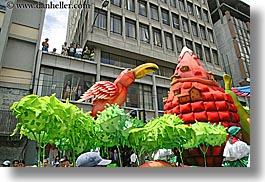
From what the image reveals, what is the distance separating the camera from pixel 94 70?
757 centimetres

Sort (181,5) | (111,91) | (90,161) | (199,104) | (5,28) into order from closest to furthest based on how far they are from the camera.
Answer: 1. (90,161)
2. (199,104)
3. (111,91)
4. (5,28)
5. (181,5)

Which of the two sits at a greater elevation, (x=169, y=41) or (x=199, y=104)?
(x=169, y=41)

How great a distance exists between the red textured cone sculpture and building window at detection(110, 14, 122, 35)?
549cm

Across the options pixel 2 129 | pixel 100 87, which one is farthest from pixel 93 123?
pixel 2 129

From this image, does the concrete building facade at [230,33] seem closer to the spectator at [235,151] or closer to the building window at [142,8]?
the building window at [142,8]

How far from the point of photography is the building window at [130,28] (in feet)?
28.1

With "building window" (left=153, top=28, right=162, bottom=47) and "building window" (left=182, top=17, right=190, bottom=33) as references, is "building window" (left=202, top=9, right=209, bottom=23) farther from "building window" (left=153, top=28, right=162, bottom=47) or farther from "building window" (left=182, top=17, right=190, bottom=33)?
"building window" (left=153, top=28, right=162, bottom=47)

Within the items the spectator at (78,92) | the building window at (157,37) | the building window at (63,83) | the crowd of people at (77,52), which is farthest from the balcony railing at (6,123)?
the building window at (157,37)

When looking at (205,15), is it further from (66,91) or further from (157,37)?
(66,91)

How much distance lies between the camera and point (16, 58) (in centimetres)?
563

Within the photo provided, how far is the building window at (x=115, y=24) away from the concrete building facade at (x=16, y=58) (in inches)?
110

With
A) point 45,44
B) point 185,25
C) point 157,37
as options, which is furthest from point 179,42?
point 45,44

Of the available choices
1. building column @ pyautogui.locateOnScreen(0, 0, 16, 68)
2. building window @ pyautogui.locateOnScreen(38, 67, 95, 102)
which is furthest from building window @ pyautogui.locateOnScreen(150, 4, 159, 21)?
building column @ pyautogui.locateOnScreen(0, 0, 16, 68)

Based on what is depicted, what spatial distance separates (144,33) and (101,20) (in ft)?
5.93
